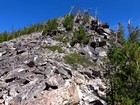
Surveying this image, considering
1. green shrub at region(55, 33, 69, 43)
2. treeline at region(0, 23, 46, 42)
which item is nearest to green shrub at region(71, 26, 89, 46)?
green shrub at region(55, 33, 69, 43)

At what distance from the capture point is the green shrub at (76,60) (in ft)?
134

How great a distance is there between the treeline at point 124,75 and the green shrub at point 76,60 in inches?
241

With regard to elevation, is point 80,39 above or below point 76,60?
above

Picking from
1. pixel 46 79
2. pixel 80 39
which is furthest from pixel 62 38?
pixel 46 79

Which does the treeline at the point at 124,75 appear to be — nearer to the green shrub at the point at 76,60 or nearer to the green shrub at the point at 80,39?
the green shrub at the point at 76,60

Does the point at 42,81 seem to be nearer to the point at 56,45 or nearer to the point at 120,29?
the point at 56,45

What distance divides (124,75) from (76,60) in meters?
11.1

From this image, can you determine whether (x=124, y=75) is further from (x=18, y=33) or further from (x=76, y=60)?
(x=18, y=33)

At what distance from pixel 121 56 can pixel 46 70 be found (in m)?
8.95

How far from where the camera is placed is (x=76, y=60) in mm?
42188

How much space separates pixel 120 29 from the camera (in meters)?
71.5

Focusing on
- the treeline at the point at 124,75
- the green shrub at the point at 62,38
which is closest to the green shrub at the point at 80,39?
the green shrub at the point at 62,38

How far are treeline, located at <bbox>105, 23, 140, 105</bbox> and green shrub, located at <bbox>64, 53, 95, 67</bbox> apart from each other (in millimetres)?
6127

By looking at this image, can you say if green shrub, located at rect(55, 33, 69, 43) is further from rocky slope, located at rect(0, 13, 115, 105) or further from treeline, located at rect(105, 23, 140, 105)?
treeline, located at rect(105, 23, 140, 105)
